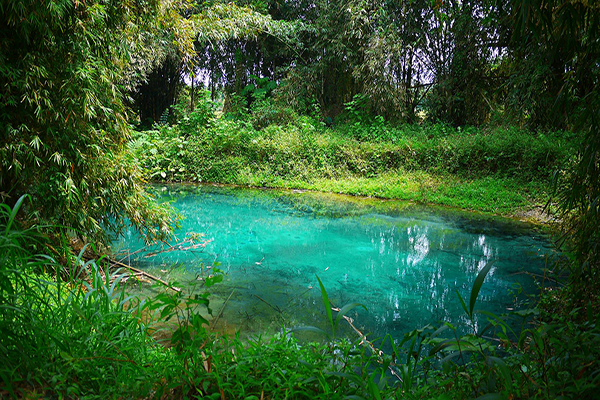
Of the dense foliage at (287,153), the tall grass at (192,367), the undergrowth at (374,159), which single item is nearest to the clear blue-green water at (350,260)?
the dense foliage at (287,153)

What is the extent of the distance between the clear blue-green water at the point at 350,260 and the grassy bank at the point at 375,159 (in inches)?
53.2

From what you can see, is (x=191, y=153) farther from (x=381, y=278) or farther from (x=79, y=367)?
(x=79, y=367)

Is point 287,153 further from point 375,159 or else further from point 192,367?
point 192,367

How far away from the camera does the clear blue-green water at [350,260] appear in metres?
3.15

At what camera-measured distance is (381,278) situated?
4.03 metres

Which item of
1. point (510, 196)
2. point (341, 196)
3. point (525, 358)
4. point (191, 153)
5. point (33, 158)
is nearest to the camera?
point (525, 358)

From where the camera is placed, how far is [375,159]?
33.2ft

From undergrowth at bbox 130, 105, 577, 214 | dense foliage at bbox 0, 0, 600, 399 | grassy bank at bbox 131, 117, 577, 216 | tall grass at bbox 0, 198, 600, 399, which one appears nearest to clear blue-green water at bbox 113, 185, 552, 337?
dense foliage at bbox 0, 0, 600, 399

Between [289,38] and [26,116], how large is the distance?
11.4m

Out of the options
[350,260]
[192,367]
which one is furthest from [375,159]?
[192,367]

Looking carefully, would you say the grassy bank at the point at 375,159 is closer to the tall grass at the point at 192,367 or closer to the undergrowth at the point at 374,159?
the undergrowth at the point at 374,159

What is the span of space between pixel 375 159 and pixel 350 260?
6.00m

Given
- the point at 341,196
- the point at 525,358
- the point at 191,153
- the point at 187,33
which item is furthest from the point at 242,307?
the point at 191,153

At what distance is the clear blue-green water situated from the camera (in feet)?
10.3
